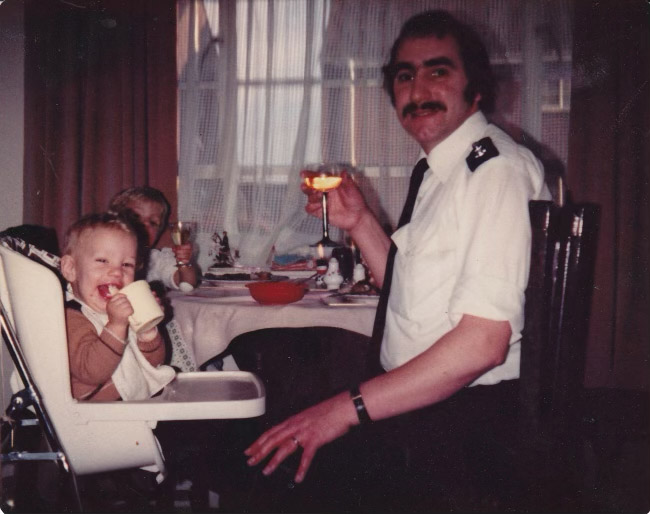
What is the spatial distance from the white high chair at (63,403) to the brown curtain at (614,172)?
3.34 m

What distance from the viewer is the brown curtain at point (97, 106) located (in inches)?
155

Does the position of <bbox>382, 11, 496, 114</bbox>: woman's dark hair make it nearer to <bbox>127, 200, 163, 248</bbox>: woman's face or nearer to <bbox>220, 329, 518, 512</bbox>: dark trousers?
<bbox>220, 329, 518, 512</bbox>: dark trousers

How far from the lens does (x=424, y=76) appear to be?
1.52 m

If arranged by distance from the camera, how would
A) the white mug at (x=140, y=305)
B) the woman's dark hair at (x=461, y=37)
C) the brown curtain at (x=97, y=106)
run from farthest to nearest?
1. the brown curtain at (x=97, y=106)
2. the woman's dark hair at (x=461, y=37)
3. the white mug at (x=140, y=305)

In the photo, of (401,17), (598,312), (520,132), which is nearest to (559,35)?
(520,132)

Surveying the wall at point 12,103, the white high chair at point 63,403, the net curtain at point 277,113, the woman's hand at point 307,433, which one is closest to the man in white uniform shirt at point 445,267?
the woman's hand at point 307,433

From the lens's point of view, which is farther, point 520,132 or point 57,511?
point 520,132

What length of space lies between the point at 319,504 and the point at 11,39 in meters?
3.51

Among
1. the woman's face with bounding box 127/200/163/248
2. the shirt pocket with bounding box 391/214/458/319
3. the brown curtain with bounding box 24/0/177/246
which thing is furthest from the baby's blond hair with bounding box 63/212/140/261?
the brown curtain with bounding box 24/0/177/246

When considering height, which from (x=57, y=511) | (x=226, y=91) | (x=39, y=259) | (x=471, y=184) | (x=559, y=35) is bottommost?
(x=57, y=511)

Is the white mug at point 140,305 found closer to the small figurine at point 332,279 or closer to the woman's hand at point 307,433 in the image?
the woman's hand at point 307,433

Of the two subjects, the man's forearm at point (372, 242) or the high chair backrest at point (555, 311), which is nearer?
the high chair backrest at point (555, 311)

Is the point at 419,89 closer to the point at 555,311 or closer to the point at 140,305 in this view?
the point at 555,311

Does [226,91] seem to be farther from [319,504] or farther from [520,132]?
[319,504]
